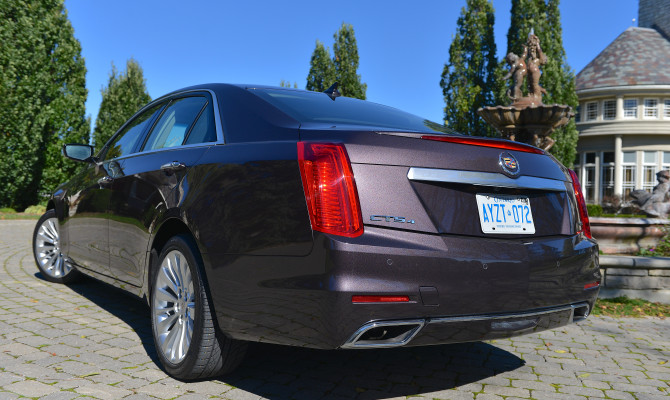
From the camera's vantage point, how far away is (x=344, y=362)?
3.64 m

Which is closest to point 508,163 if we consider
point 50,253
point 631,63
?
point 50,253

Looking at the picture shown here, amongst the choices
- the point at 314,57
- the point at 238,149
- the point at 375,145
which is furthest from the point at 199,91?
the point at 314,57

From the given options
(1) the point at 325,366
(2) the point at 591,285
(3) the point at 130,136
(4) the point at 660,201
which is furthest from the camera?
(4) the point at 660,201

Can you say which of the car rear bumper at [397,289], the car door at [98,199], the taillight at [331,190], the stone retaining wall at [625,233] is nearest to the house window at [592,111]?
the stone retaining wall at [625,233]

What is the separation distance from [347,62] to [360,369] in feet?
113

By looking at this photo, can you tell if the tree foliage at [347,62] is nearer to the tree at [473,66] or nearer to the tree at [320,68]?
the tree at [320,68]

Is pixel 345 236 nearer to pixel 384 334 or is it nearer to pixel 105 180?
pixel 384 334

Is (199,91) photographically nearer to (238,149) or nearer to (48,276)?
(238,149)

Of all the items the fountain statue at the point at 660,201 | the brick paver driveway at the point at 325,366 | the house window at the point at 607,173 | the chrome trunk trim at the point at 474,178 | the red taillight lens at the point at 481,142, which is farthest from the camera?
the house window at the point at 607,173

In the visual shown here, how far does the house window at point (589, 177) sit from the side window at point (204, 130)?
1467 inches

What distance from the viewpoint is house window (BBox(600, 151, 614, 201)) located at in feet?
120

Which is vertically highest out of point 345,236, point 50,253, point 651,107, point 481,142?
point 651,107

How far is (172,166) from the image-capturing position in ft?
11.1

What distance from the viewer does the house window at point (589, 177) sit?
3703 cm
